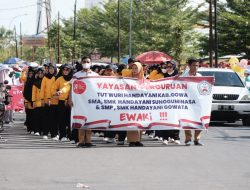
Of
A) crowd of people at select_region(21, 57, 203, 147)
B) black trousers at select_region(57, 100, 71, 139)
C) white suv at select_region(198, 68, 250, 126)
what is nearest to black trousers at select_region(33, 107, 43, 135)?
crowd of people at select_region(21, 57, 203, 147)

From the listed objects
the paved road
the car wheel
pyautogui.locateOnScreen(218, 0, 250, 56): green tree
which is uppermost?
pyautogui.locateOnScreen(218, 0, 250, 56): green tree

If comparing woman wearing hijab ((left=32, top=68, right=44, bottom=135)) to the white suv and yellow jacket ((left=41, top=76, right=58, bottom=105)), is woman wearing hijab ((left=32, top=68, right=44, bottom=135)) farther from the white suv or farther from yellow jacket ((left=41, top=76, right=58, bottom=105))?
the white suv

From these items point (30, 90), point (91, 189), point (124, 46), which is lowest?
point (91, 189)

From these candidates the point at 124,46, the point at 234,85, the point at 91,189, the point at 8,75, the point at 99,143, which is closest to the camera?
the point at 91,189

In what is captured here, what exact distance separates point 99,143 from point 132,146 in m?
1.41

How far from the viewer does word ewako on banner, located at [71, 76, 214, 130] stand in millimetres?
17125

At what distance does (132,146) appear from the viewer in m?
17.0

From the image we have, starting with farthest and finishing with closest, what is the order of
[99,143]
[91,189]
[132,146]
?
[99,143] → [132,146] → [91,189]

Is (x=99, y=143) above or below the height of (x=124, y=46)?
below

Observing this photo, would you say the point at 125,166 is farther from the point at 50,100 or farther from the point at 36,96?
the point at 36,96

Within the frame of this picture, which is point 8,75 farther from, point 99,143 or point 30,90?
point 99,143

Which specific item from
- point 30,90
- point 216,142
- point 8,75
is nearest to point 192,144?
point 216,142

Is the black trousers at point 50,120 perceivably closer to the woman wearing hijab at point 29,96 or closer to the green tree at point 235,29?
the woman wearing hijab at point 29,96

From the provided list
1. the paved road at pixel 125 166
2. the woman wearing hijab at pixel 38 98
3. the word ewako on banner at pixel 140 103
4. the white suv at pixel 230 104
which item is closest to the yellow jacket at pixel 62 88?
the paved road at pixel 125 166
